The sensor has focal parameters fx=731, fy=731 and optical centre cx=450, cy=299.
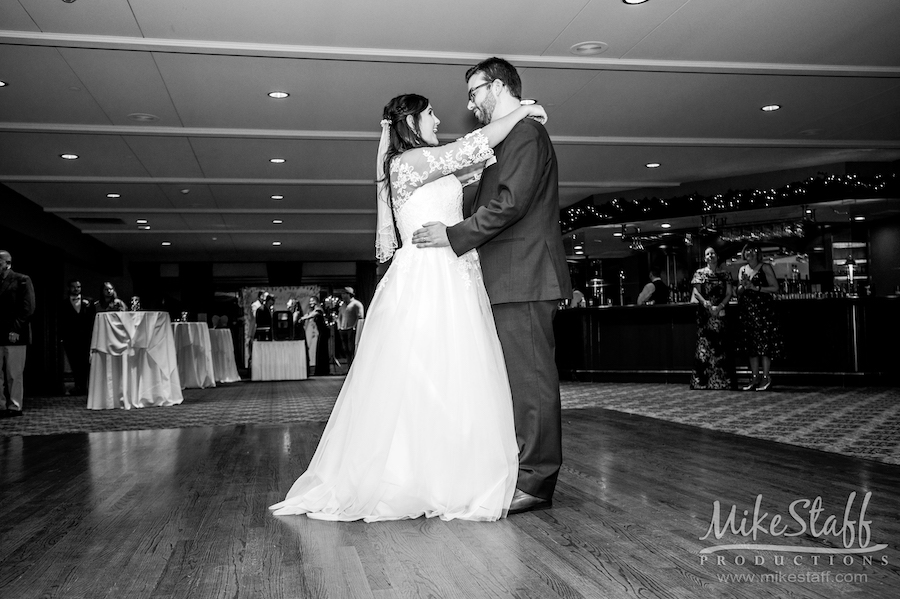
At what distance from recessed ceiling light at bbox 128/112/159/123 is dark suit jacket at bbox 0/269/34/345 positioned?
1839mm

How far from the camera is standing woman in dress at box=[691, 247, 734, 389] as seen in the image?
7617 millimetres

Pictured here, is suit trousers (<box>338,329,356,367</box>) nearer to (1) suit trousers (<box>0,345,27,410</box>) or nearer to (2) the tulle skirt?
(1) suit trousers (<box>0,345,27,410</box>)

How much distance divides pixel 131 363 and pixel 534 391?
626 cm

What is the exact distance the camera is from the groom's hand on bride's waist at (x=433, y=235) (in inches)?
97.3

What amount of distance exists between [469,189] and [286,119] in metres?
4.06

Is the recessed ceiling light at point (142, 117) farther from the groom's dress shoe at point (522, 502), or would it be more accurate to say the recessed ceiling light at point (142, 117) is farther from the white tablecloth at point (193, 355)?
the groom's dress shoe at point (522, 502)

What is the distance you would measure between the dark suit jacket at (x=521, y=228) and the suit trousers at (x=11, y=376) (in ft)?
20.4

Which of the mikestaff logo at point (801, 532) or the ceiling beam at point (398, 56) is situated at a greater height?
the ceiling beam at point (398, 56)

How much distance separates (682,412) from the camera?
18.7 ft

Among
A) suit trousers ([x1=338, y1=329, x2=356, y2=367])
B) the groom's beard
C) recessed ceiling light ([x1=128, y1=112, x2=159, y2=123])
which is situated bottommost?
suit trousers ([x1=338, y1=329, x2=356, y2=367])

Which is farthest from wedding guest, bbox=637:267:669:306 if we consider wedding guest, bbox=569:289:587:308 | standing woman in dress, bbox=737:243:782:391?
standing woman in dress, bbox=737:243:782:391

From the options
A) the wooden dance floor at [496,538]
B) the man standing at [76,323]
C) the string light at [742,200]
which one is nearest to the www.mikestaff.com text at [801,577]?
the wooden dance floor at [496,538]

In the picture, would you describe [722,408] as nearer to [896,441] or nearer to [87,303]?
[896,441]

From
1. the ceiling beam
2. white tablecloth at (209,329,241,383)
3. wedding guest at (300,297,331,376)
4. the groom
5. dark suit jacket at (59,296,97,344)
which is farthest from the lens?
wedding guest at (300,297,331,376)
